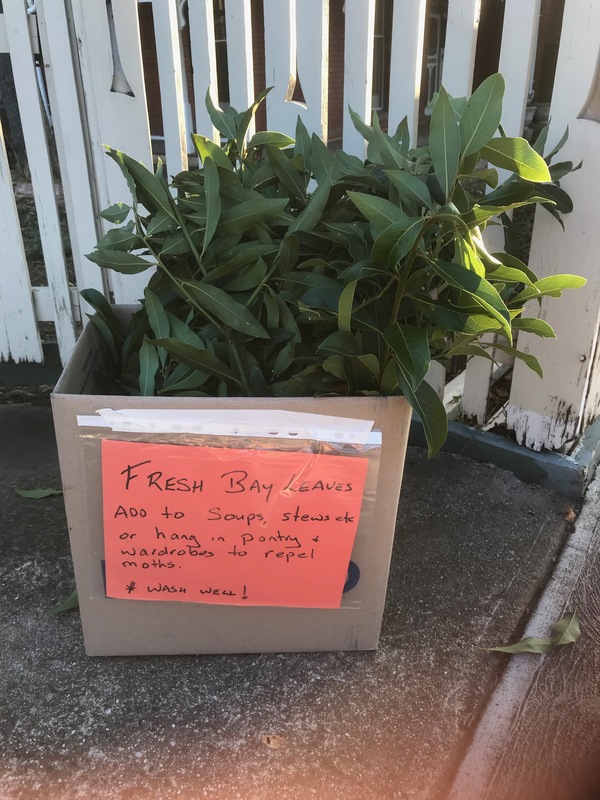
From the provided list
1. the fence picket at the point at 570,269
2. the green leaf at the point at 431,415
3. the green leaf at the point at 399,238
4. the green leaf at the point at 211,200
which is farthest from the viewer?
the fence picket at the point at 570,269

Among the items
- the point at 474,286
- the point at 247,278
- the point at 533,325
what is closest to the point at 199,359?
the point at 247,278

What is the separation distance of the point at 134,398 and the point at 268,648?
2.06 ft

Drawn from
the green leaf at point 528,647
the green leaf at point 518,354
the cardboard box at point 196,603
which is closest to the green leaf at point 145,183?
the cardboard box at point 196,603

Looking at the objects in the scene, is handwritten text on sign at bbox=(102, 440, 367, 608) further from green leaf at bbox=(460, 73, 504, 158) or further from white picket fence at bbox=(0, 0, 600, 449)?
white picket fence at bbox=(0, 0, 600, 449)

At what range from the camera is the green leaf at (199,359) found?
1.13 metres

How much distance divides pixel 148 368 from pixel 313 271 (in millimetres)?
357

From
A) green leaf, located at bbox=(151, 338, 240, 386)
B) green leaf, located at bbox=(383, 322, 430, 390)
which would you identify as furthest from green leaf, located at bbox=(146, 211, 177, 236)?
green leaf, located at bbox=(383, 322, 430, 390)

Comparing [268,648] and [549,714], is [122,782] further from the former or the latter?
[549,714]

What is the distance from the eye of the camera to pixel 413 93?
5.79ft

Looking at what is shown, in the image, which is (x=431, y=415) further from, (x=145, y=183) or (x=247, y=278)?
(x=145, y=183)

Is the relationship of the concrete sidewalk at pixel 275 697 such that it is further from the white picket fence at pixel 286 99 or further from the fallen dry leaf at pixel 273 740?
the white picket fence at pixel 286 99

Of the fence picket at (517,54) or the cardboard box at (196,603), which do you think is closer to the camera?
the cardboard box at (196,603)

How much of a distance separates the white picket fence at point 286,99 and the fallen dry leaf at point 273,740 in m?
1.15

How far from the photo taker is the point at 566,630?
1439 mm
